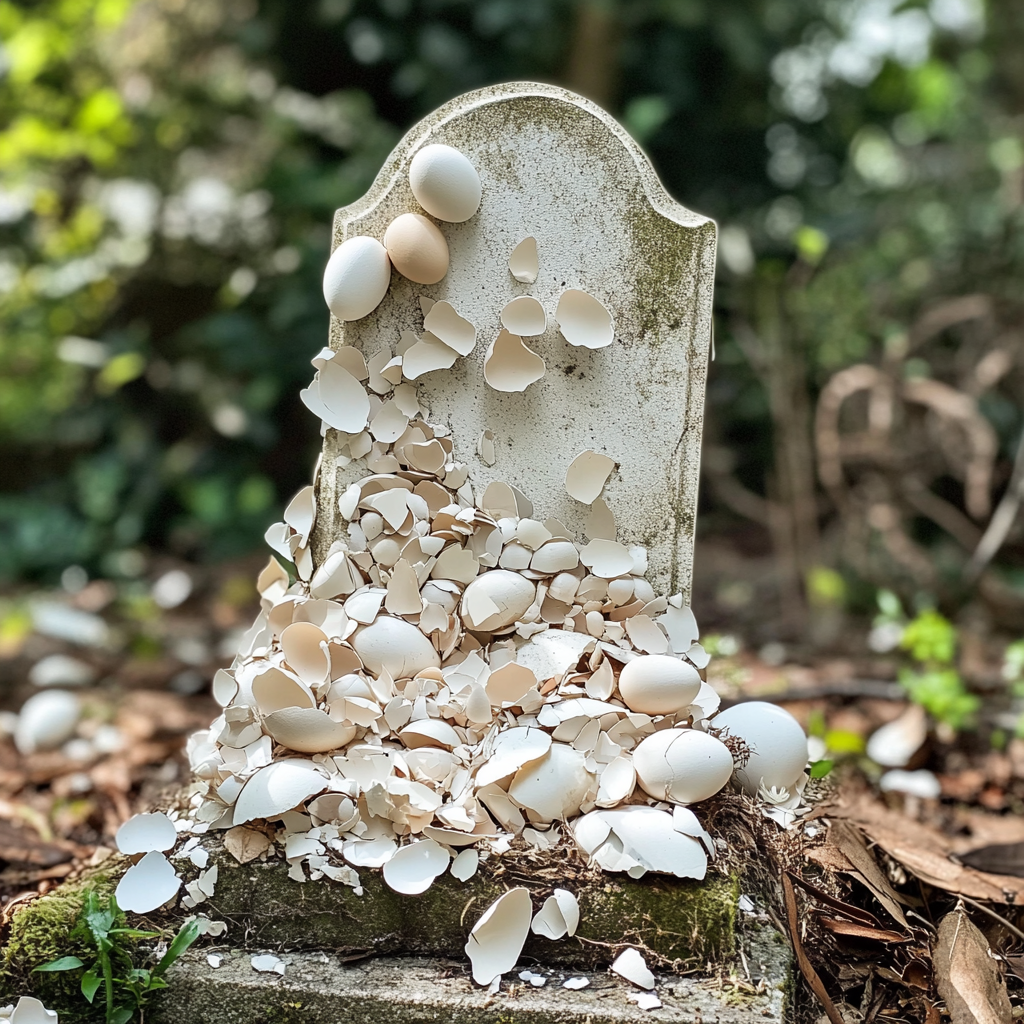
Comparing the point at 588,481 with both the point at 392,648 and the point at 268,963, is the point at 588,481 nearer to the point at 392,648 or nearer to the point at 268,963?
the point at 392,648

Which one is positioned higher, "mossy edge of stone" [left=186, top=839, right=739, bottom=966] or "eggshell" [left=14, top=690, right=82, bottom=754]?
"mossy edge of stone" [left=186, top=839, right=739, bottom=966]

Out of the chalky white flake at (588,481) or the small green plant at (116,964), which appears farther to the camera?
the chalky white flake at (588,481)

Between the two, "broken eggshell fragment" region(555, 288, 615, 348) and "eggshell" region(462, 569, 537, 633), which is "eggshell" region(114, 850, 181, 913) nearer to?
"eggshell" region(462, 569, 537, 633)

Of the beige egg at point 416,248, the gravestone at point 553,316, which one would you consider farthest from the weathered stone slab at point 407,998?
the beige egg at point 416,248

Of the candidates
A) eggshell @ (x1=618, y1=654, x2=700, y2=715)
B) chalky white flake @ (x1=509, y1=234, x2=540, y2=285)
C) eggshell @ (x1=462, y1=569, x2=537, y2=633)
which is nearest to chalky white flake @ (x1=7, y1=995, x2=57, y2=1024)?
eggshell @ (x1=462, y1=569, x2=537, y2=633)

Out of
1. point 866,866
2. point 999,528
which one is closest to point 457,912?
point 866,866

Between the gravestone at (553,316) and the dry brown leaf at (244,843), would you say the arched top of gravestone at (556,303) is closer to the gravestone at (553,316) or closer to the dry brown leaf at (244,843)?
the gravestone at (553,316)
